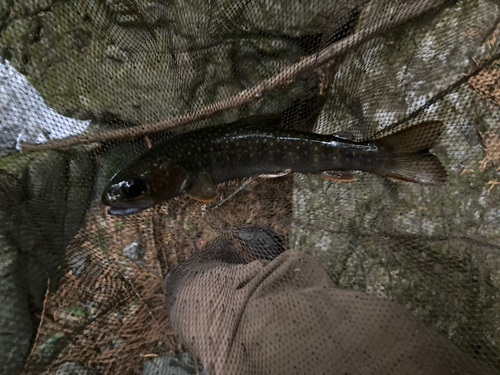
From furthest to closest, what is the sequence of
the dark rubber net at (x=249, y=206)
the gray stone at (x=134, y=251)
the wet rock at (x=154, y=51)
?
the wet rock at (x=154, y=51) → the gray stone at (x=134, y=251) → the dark rubber net at (x=249, y=206)

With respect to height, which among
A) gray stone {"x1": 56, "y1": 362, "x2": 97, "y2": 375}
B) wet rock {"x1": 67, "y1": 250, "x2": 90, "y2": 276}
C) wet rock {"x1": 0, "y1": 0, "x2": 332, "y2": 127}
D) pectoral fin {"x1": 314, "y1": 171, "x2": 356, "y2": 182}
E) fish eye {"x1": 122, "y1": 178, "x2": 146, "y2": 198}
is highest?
wet rock {"x1": 0, "y1": 0, "x2": 332, "y2": 127}

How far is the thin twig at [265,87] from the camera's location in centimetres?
224

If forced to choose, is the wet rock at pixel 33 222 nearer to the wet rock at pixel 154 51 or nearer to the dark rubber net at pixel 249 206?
the dark rubber net at pixel 249 206

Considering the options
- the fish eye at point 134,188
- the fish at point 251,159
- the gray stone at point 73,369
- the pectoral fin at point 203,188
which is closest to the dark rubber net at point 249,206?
the gray stone at point 73,369

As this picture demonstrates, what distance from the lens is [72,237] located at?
8.11ft

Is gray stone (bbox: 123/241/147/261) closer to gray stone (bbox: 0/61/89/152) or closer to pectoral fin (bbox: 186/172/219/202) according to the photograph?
pectoral fin (bbox: 186/172/219/202)

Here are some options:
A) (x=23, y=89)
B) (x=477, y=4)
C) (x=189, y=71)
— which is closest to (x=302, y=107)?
(x=189, y=71)

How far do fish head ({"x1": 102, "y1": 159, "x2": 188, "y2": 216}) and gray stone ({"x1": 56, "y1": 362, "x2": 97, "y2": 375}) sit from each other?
1.15 m

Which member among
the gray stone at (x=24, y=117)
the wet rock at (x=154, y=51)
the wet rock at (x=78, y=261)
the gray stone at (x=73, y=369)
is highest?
the wet rock at (x=154, y=51)

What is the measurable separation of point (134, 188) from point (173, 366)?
1.49 metres

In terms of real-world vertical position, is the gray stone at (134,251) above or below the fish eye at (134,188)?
below

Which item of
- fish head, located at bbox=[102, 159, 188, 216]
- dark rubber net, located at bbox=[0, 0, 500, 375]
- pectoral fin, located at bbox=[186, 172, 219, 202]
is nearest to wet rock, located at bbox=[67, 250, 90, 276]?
dark rubber net, located at bbox=[0, 0, 500, 375]

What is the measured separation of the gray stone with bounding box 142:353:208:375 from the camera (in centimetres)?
225

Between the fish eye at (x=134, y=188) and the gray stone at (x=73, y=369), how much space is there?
51.4 inches
